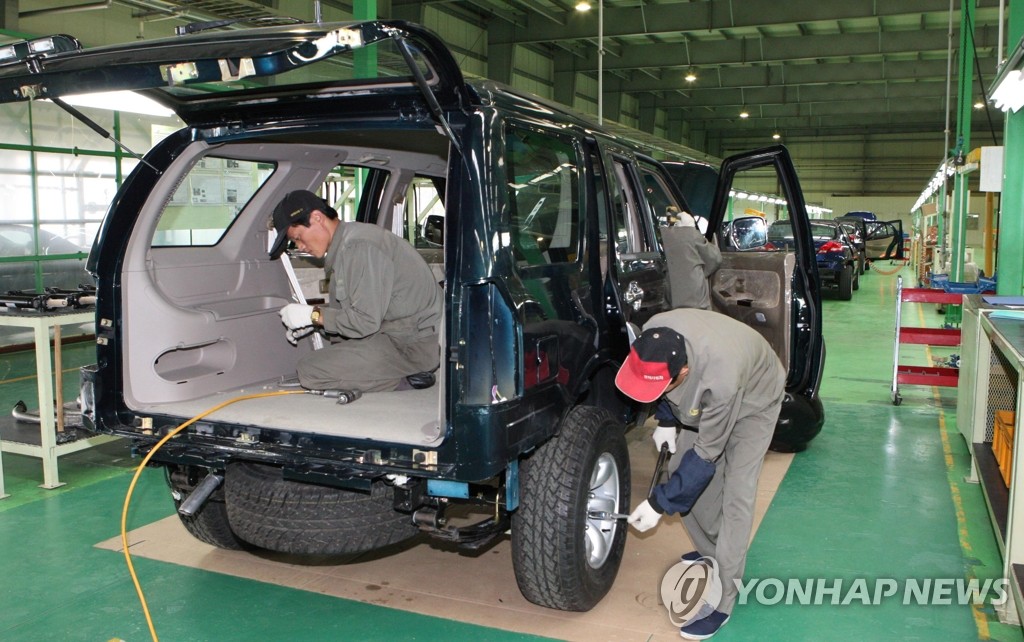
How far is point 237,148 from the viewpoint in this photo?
3.86 m

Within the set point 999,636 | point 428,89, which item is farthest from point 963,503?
point 428,89

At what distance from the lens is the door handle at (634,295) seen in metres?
4.16

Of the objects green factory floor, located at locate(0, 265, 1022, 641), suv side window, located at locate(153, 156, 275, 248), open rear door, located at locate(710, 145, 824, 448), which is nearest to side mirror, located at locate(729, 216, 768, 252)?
open rear door, located at locate(710, 145, 824, 448)

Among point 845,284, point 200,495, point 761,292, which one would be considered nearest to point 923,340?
point 761,292

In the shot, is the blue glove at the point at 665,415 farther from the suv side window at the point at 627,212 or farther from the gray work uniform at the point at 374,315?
the gray work uniform at the point at 374,315

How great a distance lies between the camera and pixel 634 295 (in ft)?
14.0

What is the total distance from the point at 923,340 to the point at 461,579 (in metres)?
→ 5.59

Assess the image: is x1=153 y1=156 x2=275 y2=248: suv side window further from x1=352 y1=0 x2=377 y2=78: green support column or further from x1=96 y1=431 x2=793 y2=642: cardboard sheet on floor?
x1=96 y1=431 x2=793 y2=642: cardboard sheet on floor

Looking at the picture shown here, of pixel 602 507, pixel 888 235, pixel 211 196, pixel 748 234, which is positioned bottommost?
pixel 602 507

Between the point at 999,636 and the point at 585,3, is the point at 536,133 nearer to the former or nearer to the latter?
the point at 999,636

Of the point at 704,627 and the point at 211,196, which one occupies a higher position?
the point at 211,196

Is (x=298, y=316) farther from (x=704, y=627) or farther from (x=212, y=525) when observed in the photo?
(x=704, y=627)

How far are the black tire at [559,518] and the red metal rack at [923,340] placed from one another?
490cm

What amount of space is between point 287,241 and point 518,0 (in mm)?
12396
